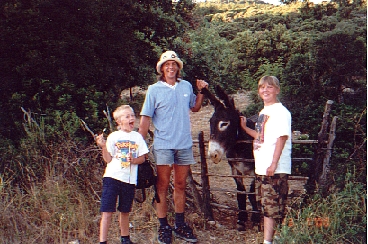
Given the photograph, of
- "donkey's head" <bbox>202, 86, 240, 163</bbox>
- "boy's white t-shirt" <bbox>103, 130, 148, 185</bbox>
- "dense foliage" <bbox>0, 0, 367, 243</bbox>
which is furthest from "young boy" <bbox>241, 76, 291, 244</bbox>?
"boy's white t-shirt" <bbox>103, 130, 148, 185</bbox>

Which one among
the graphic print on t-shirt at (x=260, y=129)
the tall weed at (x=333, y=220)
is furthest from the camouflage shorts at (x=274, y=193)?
the graphic print on t-shirt at (x=260, y=129)

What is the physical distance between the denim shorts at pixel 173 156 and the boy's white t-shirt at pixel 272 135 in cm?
74

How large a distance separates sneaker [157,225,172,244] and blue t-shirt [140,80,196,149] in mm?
904

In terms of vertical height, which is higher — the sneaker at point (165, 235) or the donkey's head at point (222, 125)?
the donkey's head at point (222, 125)

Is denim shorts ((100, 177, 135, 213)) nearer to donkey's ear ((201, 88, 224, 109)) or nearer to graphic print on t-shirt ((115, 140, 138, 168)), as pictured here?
graphic print on t-shirt ((115, 140, 138, 168))

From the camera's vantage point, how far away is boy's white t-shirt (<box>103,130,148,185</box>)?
389cm

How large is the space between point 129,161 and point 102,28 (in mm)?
3983

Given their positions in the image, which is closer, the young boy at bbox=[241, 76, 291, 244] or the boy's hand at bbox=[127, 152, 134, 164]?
the young boy at bbox=[241, 76, 291, 244]

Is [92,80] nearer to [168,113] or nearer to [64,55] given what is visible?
[64,55]

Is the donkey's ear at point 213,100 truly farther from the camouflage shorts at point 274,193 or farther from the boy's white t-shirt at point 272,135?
the camouflage shorts at point 274,193

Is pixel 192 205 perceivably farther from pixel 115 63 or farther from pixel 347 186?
pixel 115 63

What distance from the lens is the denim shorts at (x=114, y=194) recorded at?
12.8 feet

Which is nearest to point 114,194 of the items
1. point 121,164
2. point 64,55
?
point 121,164

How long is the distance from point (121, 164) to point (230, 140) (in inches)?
53.4
